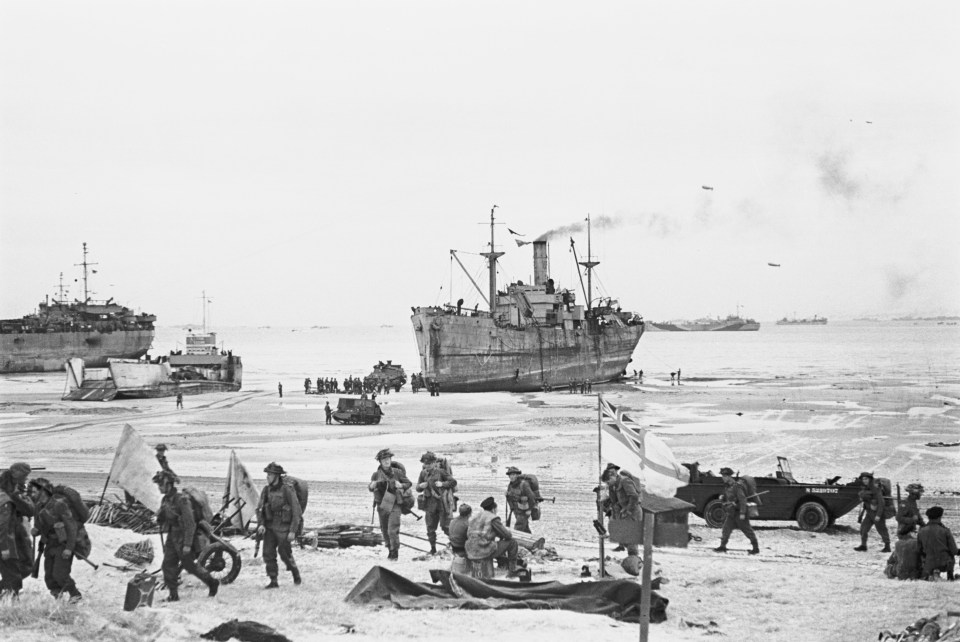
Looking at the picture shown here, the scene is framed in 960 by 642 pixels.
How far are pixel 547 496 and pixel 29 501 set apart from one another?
11134 millimetres

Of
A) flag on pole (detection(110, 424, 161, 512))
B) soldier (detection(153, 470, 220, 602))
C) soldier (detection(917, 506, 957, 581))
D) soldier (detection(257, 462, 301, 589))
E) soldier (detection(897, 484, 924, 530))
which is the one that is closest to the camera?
soldier (detection(153, 470, 220, 602))

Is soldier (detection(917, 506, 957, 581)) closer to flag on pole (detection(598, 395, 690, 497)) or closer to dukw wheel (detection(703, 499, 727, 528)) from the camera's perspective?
flag on pole (detection(598, 395, 690, 497))

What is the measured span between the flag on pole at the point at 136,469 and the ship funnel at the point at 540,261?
65.3 m

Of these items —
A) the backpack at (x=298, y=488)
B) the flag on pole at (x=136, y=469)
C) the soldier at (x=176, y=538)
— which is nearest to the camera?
the soldier at (x=176, y=538)

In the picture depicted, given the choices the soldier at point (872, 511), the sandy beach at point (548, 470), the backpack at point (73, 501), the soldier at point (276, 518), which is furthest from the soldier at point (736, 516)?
the backpack at point (73, 501)

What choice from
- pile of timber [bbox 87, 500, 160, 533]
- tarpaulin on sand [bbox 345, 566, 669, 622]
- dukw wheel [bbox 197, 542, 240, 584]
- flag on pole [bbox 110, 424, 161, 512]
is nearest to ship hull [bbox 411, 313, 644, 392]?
pile of timber [bbox 87, 500, 160, 533]

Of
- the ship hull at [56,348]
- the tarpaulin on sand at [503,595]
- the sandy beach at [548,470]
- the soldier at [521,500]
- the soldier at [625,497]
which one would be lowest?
the sandy beach at [548,470]

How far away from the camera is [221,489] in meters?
19.7

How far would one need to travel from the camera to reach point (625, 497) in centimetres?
1159

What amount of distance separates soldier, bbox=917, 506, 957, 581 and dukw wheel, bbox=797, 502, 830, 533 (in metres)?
4.12

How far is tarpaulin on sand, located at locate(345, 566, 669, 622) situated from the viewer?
31.0 ft

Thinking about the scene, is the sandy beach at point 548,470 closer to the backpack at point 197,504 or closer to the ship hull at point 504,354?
the backpack at point 197,504

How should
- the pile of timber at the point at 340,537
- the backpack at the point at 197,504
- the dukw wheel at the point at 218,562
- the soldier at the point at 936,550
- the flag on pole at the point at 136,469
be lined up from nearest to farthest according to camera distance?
the backpack at the point at 197,504 → the dukw wheel at the point at 218,562 → the soldier at the point at 936,550 → the pile of timber at the point at 340,537 → the flag on pole at the point at 136,469

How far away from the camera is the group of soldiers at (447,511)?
34.7 ft
